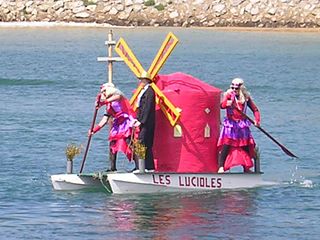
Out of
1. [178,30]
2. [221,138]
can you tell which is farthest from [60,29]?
[221,138]

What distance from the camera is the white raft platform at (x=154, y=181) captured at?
19625 millimetres

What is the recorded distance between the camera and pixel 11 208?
62.9ft

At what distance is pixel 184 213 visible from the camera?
1891 cm

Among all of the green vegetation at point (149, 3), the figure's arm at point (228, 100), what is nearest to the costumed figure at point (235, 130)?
the figure's arm at point (228, 100)

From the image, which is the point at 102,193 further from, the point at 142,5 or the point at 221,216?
the point at 142,5

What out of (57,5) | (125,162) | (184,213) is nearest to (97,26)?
(57,5)

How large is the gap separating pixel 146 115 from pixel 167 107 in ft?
1.21

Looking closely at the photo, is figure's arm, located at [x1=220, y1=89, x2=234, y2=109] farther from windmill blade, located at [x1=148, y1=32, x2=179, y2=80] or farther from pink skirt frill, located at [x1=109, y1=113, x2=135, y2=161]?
pink skirt frill, located at [x1=109, y1=113, x2=135, y2=161]

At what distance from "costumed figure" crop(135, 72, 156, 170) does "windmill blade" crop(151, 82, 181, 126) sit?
0.15 m

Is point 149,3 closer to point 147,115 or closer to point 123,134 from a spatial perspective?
point 123,134

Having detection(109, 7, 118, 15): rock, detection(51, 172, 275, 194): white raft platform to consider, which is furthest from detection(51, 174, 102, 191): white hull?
detection(109, 7, 118, 15): rock

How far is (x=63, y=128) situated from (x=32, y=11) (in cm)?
5167

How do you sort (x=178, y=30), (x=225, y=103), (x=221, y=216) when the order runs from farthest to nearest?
(x=178, y=30) < (x=225, y=103) < (x=221, y=216)

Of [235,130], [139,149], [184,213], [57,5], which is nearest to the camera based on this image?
[184,213]
